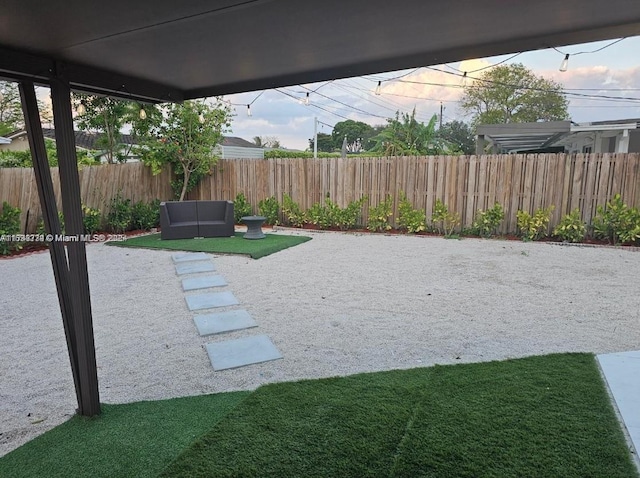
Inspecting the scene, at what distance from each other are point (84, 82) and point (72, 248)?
0.96 metres

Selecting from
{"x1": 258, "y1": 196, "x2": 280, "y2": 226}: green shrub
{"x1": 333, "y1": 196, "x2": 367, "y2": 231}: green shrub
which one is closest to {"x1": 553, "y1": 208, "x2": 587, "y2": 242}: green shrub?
{"x1": 333, "y1": 196, "x2": 367, "y2": 231}: green shrub

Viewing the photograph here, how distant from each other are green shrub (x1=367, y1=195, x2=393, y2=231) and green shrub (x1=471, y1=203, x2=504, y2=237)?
6.34ft

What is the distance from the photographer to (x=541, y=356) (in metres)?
3.10

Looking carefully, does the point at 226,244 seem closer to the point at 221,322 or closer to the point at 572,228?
the point at 221,322

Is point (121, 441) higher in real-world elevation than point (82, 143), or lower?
lower

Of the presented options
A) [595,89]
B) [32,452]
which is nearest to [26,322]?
[32,452]

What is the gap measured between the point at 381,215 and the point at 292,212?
2.34 meters

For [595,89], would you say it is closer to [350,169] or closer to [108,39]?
[350,169]

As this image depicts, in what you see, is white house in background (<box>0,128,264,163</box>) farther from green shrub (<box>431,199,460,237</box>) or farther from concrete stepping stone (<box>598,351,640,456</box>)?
concrete stepping stone (<box>598,351,640,456</box>)

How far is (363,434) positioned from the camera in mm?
2070

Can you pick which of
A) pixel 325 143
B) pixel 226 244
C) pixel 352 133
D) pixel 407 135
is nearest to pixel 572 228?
pixel 226 244

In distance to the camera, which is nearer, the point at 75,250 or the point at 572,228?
the point at 75,250

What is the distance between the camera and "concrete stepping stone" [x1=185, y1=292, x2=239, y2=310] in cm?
447

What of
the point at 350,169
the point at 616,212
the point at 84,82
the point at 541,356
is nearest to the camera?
the point at 84,82
